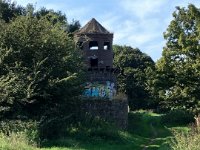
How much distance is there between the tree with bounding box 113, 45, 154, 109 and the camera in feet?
268

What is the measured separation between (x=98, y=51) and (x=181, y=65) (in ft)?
41.9

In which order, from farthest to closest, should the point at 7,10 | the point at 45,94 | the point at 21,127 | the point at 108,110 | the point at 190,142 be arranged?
1. the point at 7,10
2. the point at 108,110
3. the point at 45,94
4. the point at 21,127
5. the point at 190,142

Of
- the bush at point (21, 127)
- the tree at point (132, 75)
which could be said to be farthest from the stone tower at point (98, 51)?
the bush at point (21, 127)

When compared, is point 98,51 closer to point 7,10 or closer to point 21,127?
point 7,10

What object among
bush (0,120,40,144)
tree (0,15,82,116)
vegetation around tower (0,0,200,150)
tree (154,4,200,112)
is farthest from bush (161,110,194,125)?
bush (0,120,40,144)

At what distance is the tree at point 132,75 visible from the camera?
8156cm

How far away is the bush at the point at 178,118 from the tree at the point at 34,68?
23422 millimetres

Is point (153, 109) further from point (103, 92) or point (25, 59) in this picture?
point (25, 59)

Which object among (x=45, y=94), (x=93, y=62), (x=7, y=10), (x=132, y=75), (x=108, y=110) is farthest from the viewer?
(x=132, y=75)

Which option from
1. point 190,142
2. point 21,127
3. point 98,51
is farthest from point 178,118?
point 190,142

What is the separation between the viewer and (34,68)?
2819 cm

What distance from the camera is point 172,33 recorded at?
48.9 m

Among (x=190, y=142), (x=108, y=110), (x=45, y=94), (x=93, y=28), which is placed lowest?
(x=190, y=142)

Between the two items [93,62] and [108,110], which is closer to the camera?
[108,110]
